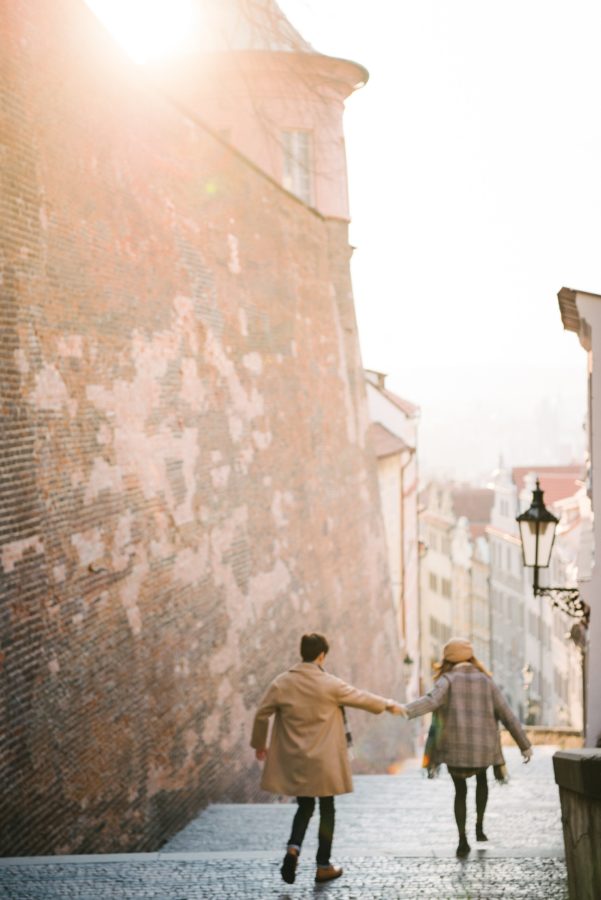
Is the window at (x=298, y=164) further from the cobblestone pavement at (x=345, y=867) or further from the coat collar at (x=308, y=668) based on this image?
the coat collar at (x=308, y=668)

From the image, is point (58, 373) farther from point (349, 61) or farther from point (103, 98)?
point (349, 61)

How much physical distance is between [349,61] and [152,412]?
35.4 ft

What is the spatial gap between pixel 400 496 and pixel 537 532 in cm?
2001

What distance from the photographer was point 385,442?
94.1 ft

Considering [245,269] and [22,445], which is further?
[245,269]

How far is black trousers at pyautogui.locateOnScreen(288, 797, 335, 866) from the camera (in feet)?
20.6

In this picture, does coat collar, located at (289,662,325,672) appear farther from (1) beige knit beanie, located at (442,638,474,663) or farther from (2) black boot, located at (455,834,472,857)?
(2) black boot, located at (455,834,472,857)

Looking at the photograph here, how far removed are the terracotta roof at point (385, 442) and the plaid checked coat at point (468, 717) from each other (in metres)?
19.8

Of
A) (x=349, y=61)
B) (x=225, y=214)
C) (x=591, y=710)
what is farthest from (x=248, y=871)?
(x=349, y=61)

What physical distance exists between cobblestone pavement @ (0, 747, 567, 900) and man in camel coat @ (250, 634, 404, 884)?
1.50 feet

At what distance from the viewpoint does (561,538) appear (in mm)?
→ 39656

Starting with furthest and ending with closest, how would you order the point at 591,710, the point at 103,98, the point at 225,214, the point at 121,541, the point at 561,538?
the point at 561,538 < the point at 225,214 < the point at 103,98 < the point at 121,541 < the point at 591,710

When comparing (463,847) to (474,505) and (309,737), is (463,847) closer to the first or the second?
(309,737)

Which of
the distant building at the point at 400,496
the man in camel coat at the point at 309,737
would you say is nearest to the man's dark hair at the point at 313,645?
the man in camel coat at the point at 309,737
